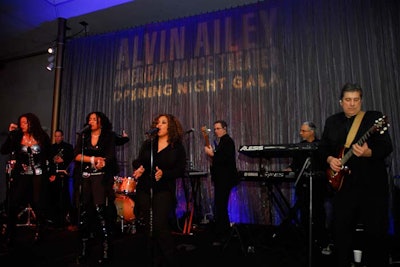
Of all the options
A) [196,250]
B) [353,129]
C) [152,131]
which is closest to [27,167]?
[152,131]

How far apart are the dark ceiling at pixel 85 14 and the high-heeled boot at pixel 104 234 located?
492 cm

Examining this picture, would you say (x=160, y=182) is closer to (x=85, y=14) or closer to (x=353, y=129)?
(x=353, y=129)

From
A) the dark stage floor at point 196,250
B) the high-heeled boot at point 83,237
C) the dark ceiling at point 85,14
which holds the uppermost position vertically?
the dark ceiling at point 85,14

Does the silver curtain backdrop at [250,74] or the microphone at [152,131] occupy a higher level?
the silver curtain backdrop at [250,74]

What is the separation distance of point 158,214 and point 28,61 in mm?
8951

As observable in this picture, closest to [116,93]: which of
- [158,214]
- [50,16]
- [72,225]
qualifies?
[50,16]

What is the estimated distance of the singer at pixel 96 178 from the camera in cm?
363

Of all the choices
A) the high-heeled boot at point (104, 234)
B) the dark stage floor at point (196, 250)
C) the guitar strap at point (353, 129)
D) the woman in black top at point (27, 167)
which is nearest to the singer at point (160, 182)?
the high-heeled boot at point (104, 234)

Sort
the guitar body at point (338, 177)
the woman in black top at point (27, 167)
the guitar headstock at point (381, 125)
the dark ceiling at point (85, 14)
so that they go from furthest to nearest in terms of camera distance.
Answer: the dark ceiling at point (85, 14) → the woman in black top at point (27, 167) → the guitar body at point (338, 177) → the guitar headstock at point (381, 125)

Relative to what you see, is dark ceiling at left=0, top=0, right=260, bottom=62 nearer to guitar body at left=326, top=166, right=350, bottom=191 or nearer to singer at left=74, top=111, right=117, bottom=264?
singer at left=74, top=111, right=117, bottom=264

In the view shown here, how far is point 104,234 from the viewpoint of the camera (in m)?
3.72

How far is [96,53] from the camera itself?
26.5 ft

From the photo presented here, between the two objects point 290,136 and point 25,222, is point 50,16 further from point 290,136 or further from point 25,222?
point 290,136

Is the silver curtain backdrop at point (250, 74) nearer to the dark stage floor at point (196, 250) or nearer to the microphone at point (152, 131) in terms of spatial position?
the dark stage floor at point (196, 250)
